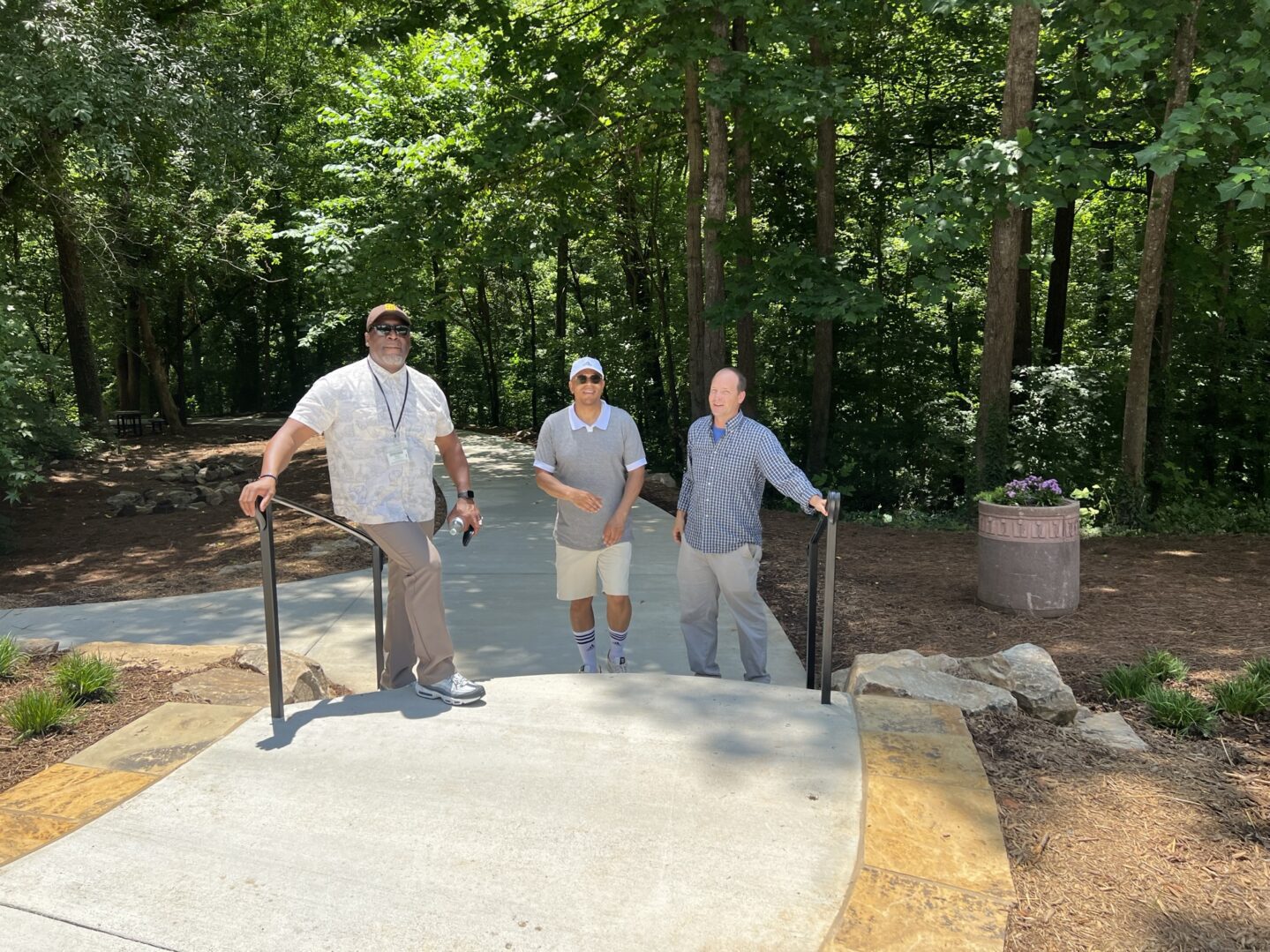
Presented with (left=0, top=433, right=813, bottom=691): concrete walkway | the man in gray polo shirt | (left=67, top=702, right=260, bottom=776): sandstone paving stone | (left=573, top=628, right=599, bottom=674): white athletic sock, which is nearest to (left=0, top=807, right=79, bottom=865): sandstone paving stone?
(left=67, top=702, right=260, bottom=776): sandstone paving stone

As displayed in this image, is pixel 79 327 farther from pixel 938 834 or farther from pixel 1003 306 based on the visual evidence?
pixel 938 834

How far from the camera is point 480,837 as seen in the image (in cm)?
298

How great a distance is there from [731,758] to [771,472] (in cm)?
153

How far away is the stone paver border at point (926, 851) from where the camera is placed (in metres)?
2.51

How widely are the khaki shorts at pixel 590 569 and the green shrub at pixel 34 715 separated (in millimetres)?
2250

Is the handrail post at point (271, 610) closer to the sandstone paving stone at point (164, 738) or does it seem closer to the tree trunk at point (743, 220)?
the sandstone paving stone at point (164, 738)

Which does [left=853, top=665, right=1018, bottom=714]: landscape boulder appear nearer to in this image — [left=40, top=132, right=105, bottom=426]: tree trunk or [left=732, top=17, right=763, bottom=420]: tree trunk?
[left=732, top=17, right=763, bottom=420]: tree trunk

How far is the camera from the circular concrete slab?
2549mm

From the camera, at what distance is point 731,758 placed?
3.50 meters

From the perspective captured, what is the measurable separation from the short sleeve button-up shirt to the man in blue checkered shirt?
4.60ft

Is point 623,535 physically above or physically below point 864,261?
below

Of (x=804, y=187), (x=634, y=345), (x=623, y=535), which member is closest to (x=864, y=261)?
(x=804, y=187)

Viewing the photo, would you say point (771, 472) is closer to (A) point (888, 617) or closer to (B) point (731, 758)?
(B) point (731, 758)

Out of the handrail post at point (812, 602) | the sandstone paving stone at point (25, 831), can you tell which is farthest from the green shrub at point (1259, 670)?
the sandstone paving stone at point (25, 831)
